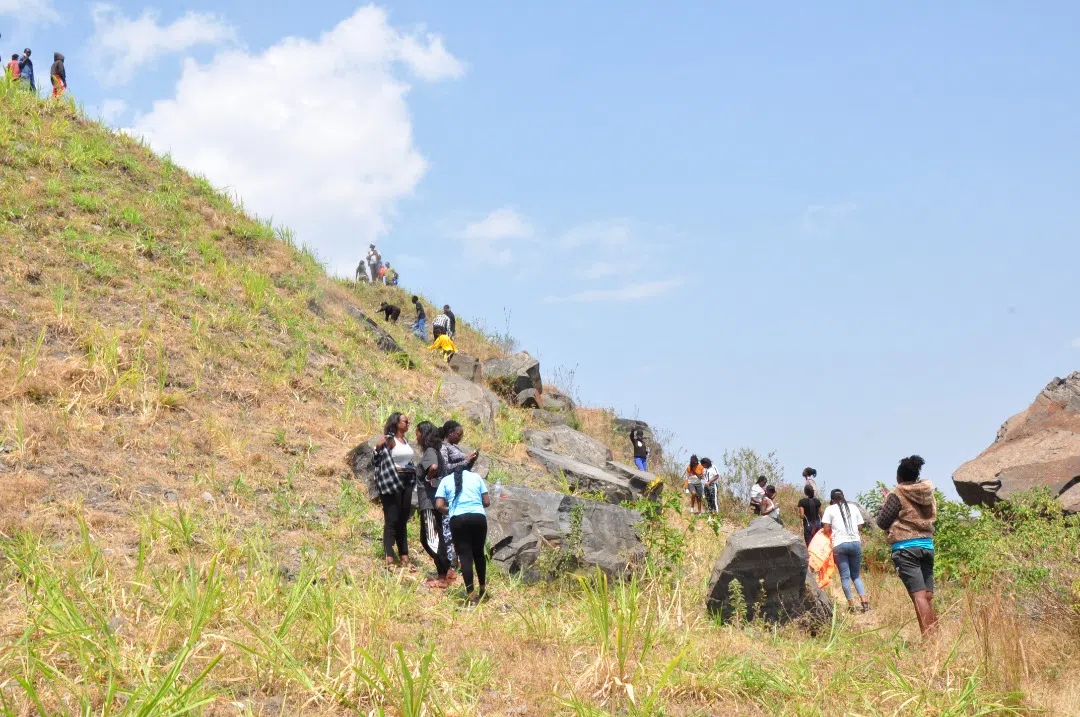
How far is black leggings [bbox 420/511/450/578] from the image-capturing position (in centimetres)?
804

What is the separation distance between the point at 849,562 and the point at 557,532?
3.39 meters

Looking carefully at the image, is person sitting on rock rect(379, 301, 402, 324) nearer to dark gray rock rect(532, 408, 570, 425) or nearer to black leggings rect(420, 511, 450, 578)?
dark gray rock rect(532, 408, 570, 425)

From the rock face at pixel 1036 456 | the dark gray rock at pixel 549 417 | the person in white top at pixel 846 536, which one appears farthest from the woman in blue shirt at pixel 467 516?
the dark gray rock at pixel 549 417

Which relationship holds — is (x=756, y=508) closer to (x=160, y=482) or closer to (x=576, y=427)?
(x=576, y=427)

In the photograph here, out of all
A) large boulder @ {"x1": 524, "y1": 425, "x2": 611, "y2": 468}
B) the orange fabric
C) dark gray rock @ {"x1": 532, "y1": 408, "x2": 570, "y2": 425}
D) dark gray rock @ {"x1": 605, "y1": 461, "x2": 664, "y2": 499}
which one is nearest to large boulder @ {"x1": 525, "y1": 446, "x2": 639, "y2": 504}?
large boulder @ {"x1": 524, "y1": 425, "x2": 611, "y2": 468}

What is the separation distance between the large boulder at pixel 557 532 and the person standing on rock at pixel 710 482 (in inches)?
313

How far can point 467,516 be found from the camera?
23.4 ft

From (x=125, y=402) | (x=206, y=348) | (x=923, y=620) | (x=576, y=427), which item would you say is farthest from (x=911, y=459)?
(x=576, y=427)

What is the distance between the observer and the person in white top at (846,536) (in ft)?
30.3

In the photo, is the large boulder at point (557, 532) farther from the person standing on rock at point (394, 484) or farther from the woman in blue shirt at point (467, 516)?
the woman in blue shirt at point (467, 516)

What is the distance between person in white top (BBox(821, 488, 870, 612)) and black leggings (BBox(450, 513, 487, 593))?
427cm

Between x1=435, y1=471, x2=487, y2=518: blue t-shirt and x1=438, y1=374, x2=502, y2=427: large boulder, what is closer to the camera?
x1=435, y1=471, x2=487, y2=518: blue t-shirt

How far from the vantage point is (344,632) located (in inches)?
205

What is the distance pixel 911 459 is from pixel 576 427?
1434 cm
